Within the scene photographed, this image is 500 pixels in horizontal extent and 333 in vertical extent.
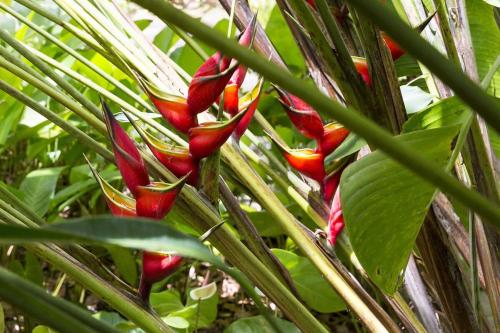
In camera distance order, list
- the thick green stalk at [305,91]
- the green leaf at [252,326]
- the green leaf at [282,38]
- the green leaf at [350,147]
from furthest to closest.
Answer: the green leaf at [282,38] < the green leaf at [252,326] < the green leaf at [350,147] < the thick green stalk at [305,91]

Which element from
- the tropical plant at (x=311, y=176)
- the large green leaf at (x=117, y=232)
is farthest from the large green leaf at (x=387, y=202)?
the large green leaf at (x=117, y=232)

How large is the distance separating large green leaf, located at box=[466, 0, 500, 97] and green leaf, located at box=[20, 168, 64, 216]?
58 centimetres

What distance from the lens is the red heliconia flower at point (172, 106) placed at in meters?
0.51

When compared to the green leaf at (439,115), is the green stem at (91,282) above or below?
below

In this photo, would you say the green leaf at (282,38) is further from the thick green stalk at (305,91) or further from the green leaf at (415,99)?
the thick green stalk at (305,91)

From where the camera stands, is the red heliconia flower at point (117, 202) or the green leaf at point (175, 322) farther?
the green leaf at point (175, 322)

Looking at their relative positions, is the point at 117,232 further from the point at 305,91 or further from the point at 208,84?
the point at 208,84

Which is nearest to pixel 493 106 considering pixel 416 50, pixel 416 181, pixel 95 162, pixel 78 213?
pixel 416 50

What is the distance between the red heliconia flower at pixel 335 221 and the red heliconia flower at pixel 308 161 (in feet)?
0.09

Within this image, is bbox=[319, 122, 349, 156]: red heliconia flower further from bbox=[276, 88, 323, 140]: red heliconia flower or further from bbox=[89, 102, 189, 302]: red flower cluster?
bbox=[89, 102, 189, 302]: red flower cluster

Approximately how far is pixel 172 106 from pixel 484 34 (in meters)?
0.34

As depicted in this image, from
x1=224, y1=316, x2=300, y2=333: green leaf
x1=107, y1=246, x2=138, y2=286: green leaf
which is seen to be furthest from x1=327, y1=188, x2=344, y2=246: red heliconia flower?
x1=107, y1=246, x2=138, y2=286: green leaf

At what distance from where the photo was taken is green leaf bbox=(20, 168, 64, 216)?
97 cm

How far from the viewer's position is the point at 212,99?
0.50 m
